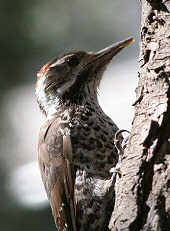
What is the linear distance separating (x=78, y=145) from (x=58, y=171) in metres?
0.25

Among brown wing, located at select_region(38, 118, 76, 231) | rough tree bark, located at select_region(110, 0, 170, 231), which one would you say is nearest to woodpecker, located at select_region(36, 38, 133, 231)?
brown wing, located at select_region(38, 118, 76, 231)

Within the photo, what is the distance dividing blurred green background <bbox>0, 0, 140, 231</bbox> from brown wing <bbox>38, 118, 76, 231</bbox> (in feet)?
3.93

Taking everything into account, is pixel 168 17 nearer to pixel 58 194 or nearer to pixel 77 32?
pixel 58 194

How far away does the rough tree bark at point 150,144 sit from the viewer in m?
3.25

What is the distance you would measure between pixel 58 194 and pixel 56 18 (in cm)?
231

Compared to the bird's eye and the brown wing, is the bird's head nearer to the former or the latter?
the bird's eye

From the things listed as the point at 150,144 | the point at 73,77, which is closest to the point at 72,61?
the point at 73,77

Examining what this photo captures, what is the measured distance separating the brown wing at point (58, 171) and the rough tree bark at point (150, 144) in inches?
43.2

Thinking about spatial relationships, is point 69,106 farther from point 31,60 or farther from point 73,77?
point 31,60

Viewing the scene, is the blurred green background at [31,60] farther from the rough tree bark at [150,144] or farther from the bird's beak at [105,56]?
the rough tree bark at [150,144]

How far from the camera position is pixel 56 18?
21.7ft

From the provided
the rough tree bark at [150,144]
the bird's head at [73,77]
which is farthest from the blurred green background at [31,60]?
the rough tree bark at [150,144]

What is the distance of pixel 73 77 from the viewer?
5.20 meters

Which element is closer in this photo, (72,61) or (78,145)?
(78,145)
